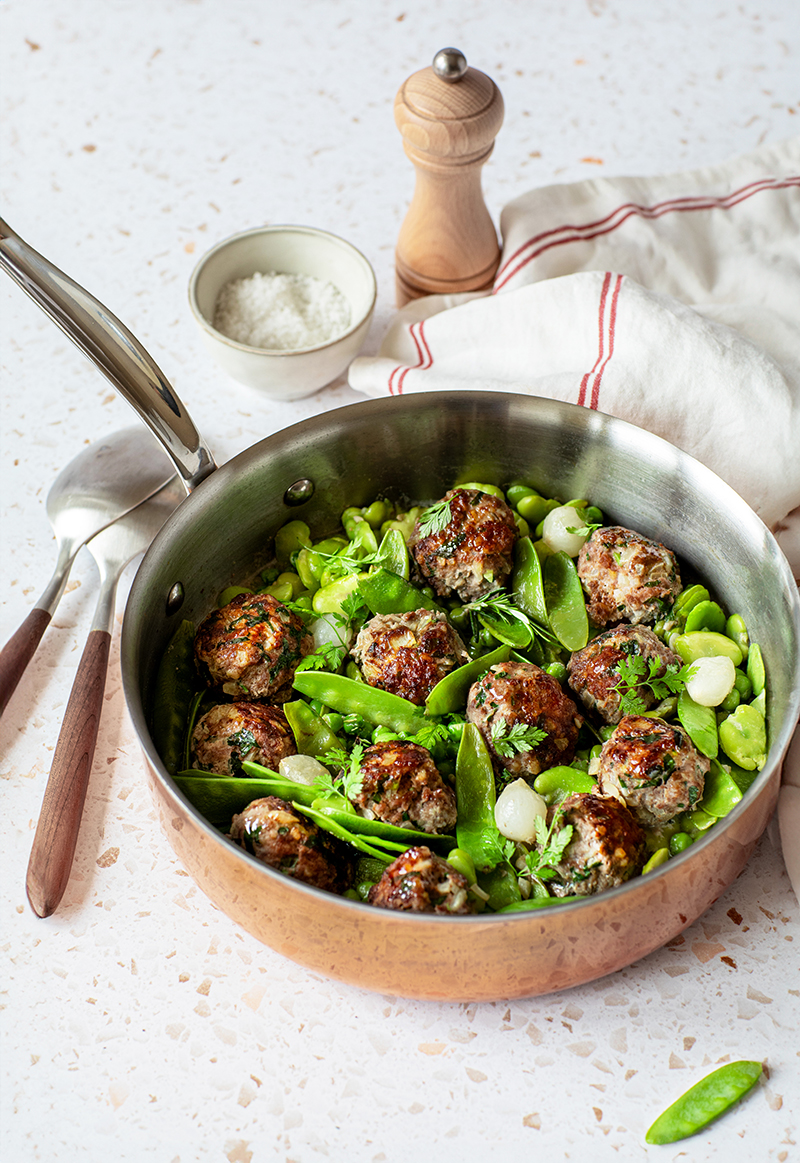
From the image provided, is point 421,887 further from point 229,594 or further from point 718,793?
point 229,594

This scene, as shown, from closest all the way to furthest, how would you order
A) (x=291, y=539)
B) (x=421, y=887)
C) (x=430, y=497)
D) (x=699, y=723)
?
(x=421, y=887)
(x=699, y=723)
(x=291, y=539)
(x=430, y=497)

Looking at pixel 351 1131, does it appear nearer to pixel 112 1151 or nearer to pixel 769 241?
pixel 112 1151

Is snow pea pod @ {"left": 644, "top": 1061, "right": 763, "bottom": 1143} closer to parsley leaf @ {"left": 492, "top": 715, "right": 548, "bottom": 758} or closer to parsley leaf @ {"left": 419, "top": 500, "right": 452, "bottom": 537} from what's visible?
parsley leaf @ {"left": 492, "top": 715, "right": 548, "bottom": 758}

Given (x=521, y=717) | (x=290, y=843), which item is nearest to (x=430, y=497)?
(x=521, y=717)

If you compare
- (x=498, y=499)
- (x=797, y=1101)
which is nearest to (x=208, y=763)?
(x=498, y=499)

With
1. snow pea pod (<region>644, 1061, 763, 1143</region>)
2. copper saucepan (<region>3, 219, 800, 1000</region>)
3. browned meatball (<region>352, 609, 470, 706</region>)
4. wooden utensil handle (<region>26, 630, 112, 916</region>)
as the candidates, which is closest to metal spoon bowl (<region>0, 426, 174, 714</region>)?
wooden utensil handle (<region>26, 630, 112, 916</region>)

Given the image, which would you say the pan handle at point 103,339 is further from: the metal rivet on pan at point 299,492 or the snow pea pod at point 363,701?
the snow pea pod at point 363,701
